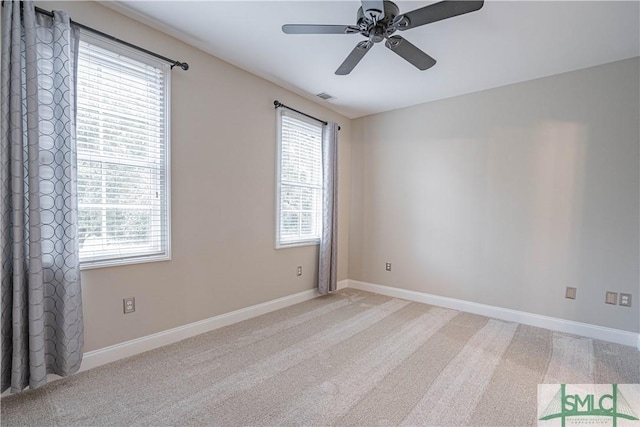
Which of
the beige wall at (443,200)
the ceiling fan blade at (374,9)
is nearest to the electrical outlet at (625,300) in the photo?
the beige wall at (443,200)

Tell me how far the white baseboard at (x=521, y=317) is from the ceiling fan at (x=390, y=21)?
281cm

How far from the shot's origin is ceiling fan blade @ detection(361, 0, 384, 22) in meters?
1.67

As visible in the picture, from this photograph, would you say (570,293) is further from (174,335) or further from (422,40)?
(174,335)

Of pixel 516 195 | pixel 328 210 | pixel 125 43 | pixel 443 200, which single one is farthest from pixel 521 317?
pixel 125 43

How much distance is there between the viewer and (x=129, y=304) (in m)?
2.40

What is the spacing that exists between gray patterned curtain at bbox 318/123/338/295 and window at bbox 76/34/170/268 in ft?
6.69

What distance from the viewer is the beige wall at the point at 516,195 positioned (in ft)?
9.38

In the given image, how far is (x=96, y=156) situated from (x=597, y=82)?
440 centimetres

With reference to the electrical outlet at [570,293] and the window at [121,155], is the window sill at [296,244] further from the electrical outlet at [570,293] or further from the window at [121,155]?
the electrical outlet at [570,293]

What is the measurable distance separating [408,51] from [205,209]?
2.13m

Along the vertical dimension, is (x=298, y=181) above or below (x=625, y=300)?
above

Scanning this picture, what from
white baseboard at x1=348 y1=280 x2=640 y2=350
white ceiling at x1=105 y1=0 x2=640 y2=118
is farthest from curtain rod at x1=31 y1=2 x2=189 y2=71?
white baseboard at x1=348 y1=280 x2=640 y2=350

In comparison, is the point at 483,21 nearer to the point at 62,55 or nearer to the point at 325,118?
the point at 325,118

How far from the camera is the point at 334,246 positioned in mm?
4215
